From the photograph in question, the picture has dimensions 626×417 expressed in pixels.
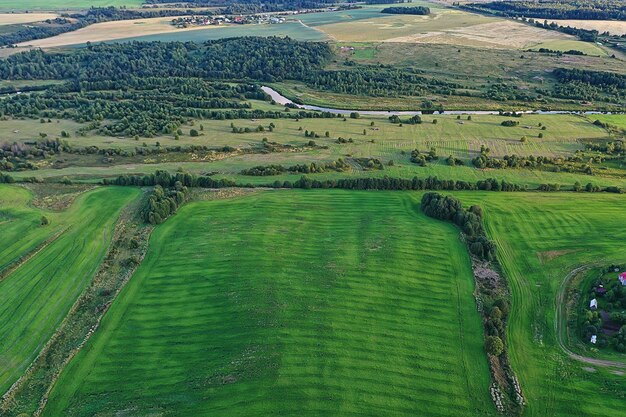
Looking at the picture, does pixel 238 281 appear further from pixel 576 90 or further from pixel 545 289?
pixel 576 90

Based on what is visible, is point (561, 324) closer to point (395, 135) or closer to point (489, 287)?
point (489, 287)

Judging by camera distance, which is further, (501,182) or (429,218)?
(501,182)

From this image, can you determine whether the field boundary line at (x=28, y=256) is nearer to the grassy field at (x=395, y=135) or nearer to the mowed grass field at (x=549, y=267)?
the grassy field at (x=395, y=135)

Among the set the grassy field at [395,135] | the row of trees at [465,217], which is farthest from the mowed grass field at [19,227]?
the row of trees at [465,217]

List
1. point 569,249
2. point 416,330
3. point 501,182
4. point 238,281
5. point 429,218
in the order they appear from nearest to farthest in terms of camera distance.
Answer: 1. point 416,330
2. point 238,281
3. point 569,249
4. point 429,218
5. point 501,182

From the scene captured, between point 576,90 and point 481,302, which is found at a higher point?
point 576,90

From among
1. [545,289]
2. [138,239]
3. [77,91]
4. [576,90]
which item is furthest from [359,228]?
[77,91]

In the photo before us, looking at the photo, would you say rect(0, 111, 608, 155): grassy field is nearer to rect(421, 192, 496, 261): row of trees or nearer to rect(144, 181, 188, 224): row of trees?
rect(421, 192, 496, 261): row of trees
